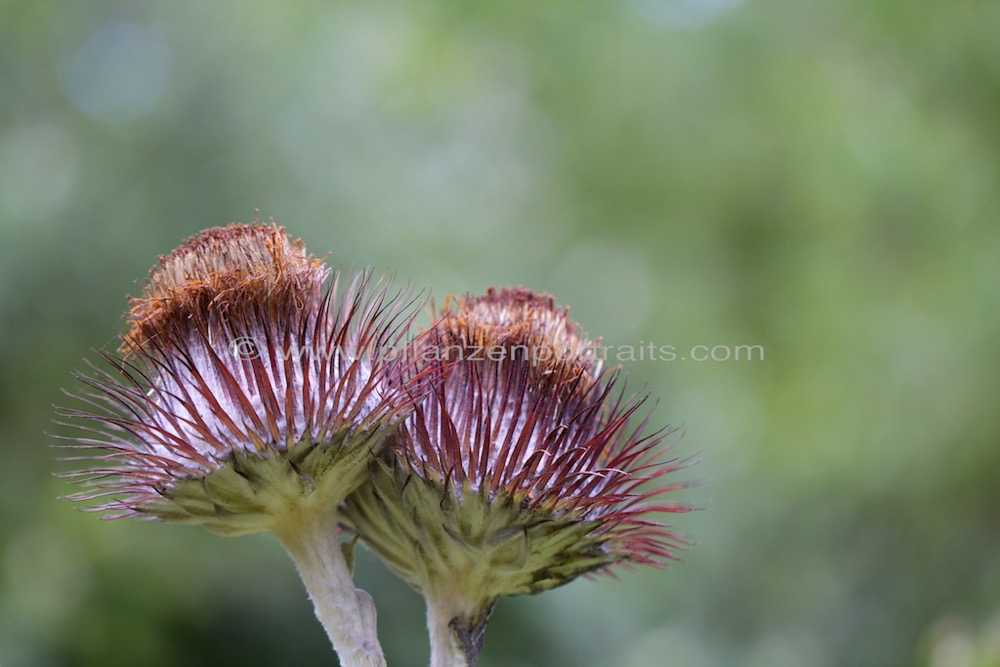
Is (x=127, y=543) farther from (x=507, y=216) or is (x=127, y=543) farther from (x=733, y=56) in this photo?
(x=733, y=56)

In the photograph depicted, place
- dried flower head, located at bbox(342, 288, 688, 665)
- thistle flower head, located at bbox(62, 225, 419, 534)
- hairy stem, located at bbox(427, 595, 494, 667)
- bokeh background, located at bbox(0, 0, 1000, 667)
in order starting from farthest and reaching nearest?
bokeh background, located at bbox(0, 0, 1000, 667) → hairy stem, located at bbox(427, 595, 494, 667) → dried flower head, located at bbox(342, 288, 688, 665) → thistle flower head, located at bbox(62, 225, 419, 534)

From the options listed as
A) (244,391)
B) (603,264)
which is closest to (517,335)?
(244,391)

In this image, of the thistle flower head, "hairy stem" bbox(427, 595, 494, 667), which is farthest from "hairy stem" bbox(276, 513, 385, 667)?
"hairy stem" bbox(427, 595, 494, 667)

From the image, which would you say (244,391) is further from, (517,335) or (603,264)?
(603,264)

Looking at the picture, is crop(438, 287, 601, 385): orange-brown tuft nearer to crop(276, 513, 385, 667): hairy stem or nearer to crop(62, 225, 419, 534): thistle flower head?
crop(62, 225, 419, 534): thistle flower head

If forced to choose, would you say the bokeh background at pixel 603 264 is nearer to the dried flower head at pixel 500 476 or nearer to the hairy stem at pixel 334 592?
the dried flower head at pixel 500 476

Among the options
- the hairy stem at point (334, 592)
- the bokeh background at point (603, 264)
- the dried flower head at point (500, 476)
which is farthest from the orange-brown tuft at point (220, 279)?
the bokeh background at point (603, 264)
